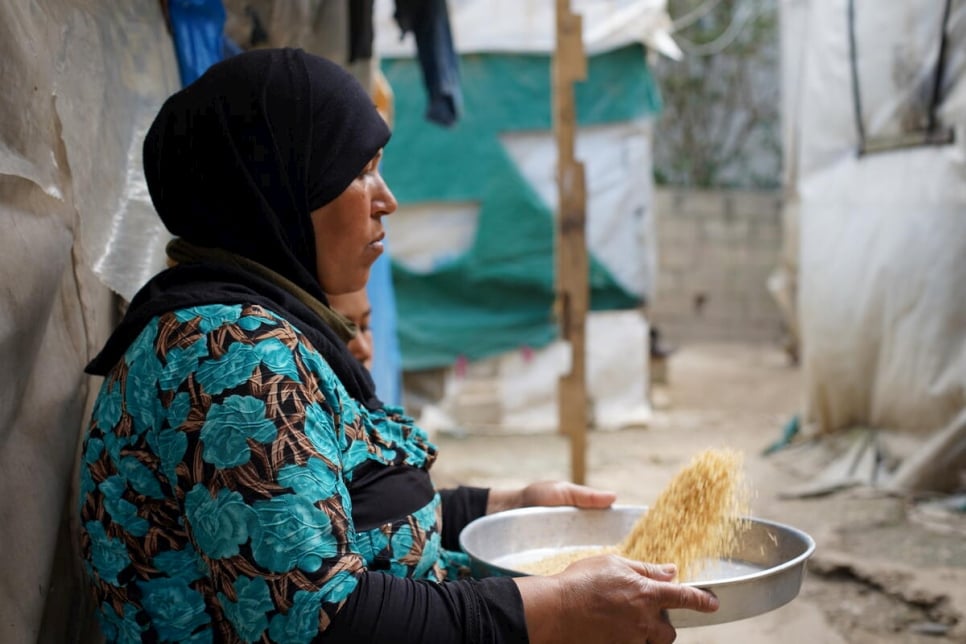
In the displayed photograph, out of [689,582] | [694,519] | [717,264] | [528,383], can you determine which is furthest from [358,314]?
[717,264]

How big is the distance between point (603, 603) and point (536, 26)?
710 cm

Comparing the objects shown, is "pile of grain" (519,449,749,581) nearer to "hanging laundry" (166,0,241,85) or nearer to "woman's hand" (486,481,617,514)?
Answer: "woman's hand" (486,481,617,514)

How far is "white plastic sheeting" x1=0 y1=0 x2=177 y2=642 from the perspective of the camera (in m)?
1.45

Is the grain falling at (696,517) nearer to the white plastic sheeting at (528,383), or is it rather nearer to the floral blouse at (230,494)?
the floral blouse at (230,494)

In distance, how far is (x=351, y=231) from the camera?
5.14 ft

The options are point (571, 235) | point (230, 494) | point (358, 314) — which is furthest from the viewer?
point (571, 235)

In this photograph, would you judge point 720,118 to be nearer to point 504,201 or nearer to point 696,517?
point 504,201

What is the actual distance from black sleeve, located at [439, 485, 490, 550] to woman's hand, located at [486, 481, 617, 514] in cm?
2

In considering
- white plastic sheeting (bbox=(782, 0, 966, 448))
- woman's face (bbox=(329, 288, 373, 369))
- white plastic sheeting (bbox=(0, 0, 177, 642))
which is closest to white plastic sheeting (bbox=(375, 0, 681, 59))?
white plastic sheeting (bbox=(782, 0, 966, 448))

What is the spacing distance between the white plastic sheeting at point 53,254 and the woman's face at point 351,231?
1.43 ft

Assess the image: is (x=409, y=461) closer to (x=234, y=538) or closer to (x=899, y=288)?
(x=234, y=538)

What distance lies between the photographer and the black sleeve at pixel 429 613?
1.28 metres

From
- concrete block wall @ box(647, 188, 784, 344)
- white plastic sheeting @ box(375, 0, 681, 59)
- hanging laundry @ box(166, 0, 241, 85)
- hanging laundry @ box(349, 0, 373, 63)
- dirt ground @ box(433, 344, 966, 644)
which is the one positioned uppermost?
white plastic sheeting @ box(375, 0, 681, 59)

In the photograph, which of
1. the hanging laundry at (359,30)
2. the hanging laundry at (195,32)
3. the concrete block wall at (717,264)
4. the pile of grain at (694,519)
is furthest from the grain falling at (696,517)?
the concrete block wall at (717,264)
